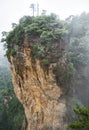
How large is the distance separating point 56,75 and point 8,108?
14.6 metres

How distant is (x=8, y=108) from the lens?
118ft

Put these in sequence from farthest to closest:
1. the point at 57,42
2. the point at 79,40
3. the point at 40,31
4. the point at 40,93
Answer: the point at 79,40
the point at 40,93
the point at 40,31
the point at 57,42

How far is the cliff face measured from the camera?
2309 centimetres

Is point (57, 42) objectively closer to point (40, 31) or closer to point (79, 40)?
point (40, 31)

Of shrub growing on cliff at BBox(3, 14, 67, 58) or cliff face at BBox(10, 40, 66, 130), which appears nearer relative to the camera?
shrub growing on cliff at BBox(3, 14, 67, 58)

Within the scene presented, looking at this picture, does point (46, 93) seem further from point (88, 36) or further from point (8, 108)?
point (8, 108)

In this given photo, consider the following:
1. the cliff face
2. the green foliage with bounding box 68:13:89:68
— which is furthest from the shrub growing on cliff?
the green foliage with bounding box 68:13:89:68

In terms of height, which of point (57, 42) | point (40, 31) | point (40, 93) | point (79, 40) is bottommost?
point (40, 93)

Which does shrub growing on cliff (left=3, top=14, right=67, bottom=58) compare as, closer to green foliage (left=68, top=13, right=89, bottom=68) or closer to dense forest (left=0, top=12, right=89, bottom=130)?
dense forest (left=0, top=12, right=89, bottom=130)

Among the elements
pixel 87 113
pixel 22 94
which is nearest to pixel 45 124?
pixel 22 94

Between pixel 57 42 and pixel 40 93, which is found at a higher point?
pixel 57 42

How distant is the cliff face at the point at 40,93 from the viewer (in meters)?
23.1

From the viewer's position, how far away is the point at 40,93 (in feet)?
77.6

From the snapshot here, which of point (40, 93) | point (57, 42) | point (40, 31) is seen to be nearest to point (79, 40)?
point (57, 42)
